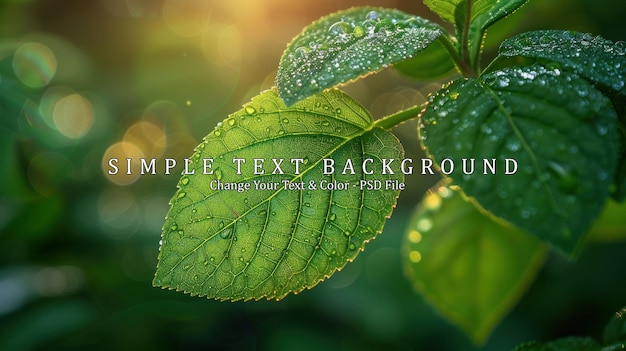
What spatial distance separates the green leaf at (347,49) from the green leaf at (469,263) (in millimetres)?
610

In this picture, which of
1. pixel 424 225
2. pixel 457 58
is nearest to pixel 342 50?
pixel 457 58

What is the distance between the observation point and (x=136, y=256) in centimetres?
287

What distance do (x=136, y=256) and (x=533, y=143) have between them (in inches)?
96.1

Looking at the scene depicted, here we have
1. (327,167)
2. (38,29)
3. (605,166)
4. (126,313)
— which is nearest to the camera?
(605,166)

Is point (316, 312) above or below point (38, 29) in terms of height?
below

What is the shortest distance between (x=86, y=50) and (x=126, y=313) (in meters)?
2.57

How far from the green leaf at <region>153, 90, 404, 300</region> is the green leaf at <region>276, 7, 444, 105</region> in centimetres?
8

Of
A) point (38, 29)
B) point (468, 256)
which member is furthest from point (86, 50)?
point (468, 256)

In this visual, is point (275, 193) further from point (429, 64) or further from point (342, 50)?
point (429, 64)

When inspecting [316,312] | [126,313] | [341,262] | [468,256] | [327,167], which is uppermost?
[327,167]

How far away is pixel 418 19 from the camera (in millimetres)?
860

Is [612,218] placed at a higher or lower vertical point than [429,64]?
lower

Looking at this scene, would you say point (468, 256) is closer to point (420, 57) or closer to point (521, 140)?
point (420, 57)

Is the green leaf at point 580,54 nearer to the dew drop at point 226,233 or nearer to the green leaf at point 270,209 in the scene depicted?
the green leaf at point 270,209
